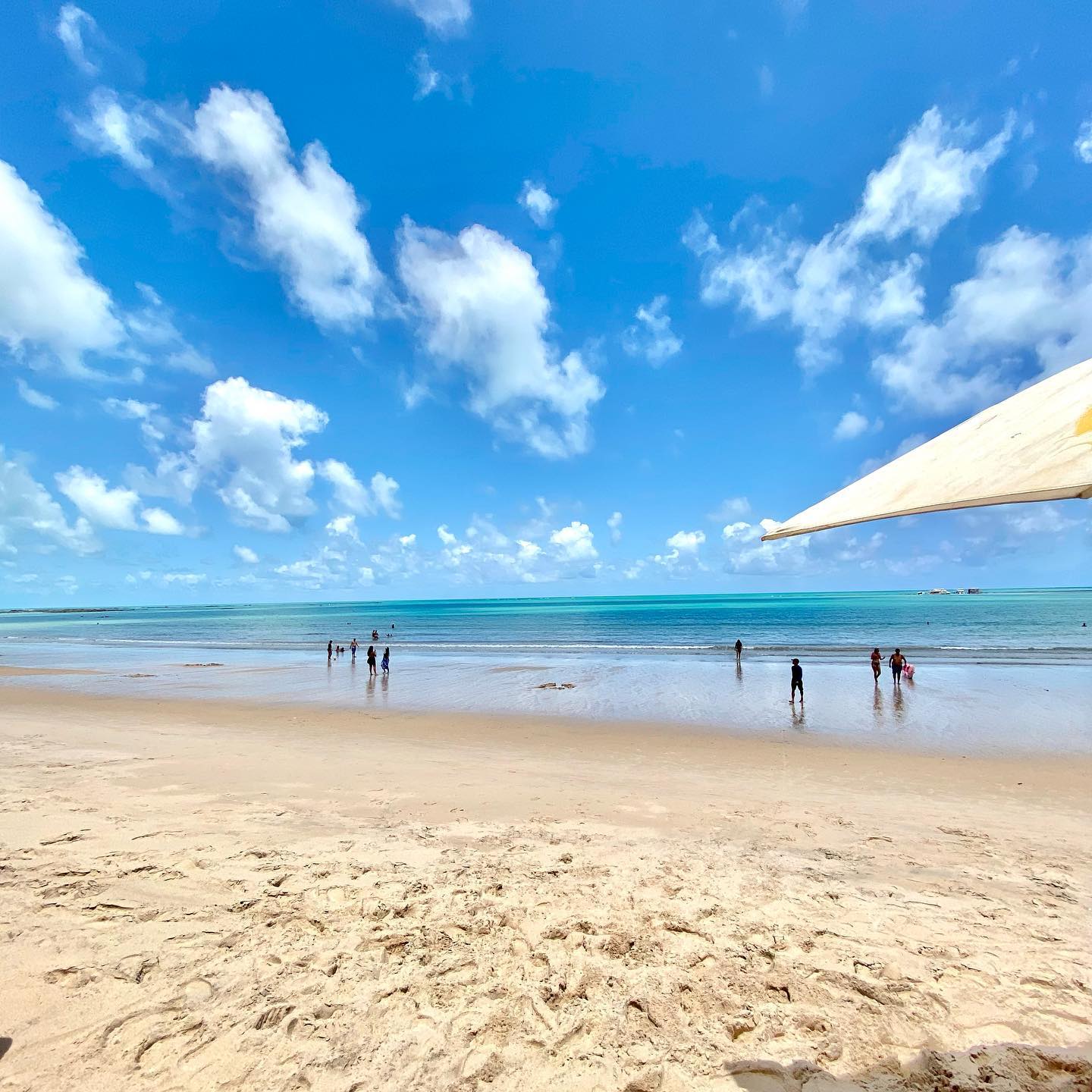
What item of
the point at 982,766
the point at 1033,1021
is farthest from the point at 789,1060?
the point at 982,766

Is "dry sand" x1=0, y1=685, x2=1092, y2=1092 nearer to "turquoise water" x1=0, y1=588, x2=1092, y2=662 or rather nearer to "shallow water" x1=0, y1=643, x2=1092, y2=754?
"shallow water" x1=0, y1=643, x2=1092, y2=754

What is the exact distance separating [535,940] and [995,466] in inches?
204

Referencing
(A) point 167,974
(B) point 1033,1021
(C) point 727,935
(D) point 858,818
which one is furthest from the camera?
(D) point 858,818

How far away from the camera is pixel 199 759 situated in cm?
1257

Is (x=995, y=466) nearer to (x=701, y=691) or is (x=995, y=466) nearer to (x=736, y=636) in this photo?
(x=701, y=691)

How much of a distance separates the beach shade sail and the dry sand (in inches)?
145

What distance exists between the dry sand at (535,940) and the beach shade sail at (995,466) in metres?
3.68

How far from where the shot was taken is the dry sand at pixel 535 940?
382cm

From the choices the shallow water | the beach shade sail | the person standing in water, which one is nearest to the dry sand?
the beach shade sail

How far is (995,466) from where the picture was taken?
302 centimetres

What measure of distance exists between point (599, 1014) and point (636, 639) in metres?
52.9

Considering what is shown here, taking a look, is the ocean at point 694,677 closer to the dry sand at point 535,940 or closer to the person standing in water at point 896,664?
the person standing in water at point 896,664

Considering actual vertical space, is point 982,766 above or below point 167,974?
below

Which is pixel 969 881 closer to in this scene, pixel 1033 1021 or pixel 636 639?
pixel 1033 1021
